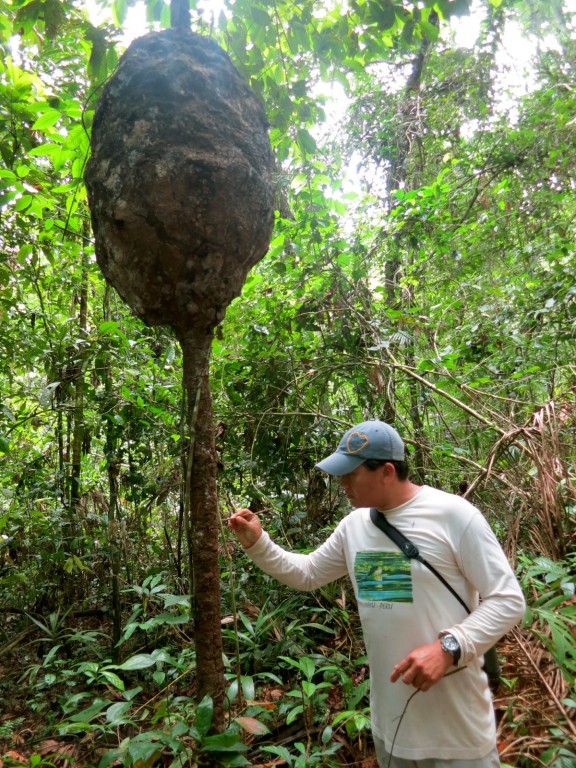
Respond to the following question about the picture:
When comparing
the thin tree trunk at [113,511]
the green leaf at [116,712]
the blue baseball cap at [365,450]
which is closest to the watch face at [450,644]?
the blue baseball cap at [365,450]

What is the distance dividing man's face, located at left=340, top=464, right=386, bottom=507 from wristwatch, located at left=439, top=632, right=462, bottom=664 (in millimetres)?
510

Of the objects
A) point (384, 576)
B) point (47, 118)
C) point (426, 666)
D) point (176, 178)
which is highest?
point (47, 118)

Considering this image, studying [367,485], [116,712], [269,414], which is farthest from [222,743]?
[269,414]

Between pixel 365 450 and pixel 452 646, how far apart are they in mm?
700

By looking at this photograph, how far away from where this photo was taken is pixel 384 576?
1.81 m

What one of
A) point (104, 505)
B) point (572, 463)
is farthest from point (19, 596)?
point (572, 463)

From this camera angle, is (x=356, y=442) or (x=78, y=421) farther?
(x=78, y=421)

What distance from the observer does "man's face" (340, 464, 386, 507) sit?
189cm

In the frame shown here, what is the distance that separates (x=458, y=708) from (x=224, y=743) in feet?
2.60

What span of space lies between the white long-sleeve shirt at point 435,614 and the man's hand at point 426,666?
7 centimetres

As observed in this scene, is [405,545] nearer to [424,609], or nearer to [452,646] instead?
[424,609]

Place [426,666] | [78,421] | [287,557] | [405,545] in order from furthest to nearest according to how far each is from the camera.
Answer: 1. [78,421]
2. [287,557]
3. [405,545]
4. [426,666]

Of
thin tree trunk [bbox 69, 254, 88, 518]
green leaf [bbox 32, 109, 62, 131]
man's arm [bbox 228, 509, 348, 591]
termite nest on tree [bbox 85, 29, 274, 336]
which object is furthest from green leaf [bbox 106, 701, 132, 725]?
green leaf [bbox 32, 109, 62, 131]

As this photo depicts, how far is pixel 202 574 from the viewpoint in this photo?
1.82 metres
